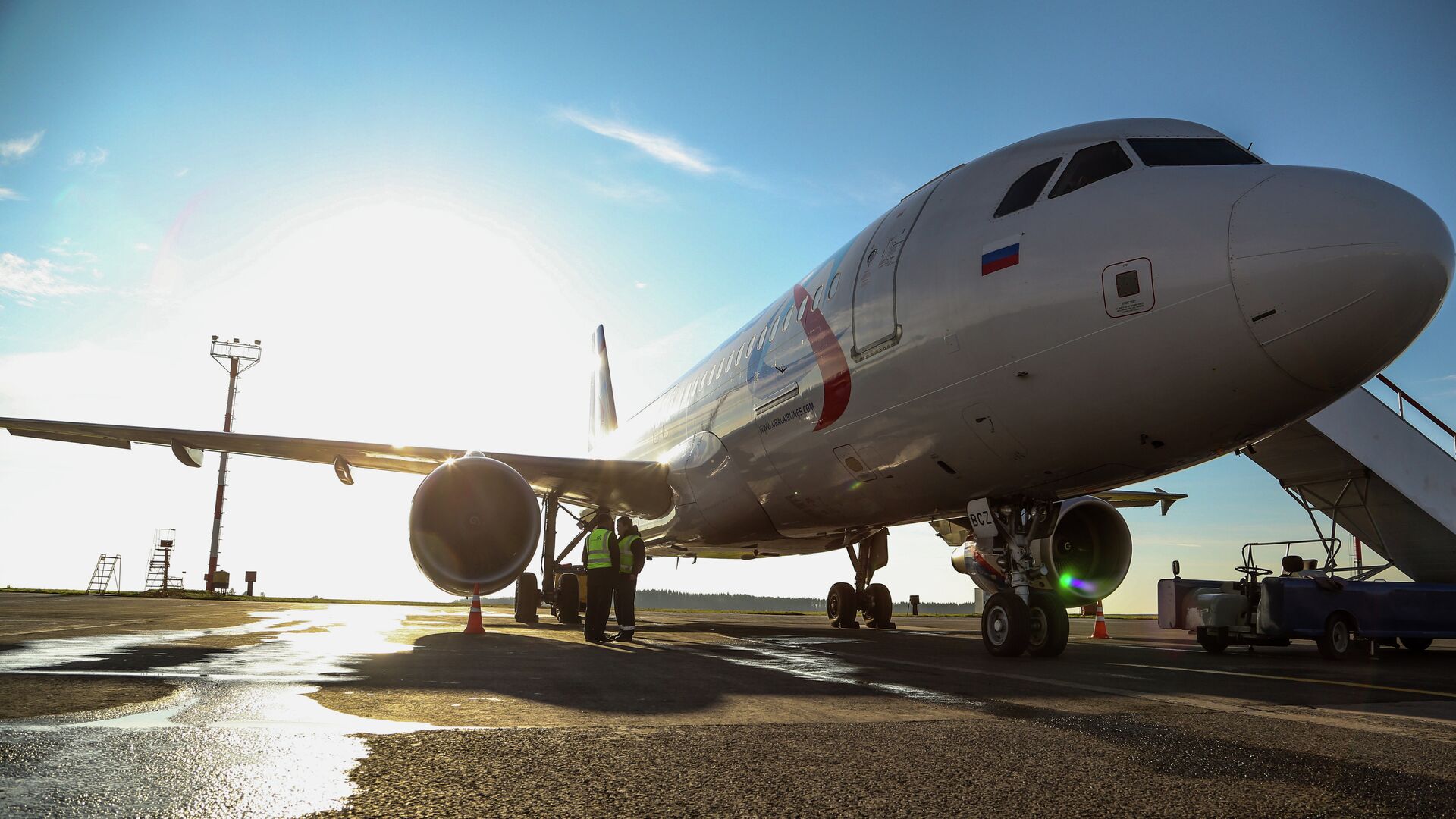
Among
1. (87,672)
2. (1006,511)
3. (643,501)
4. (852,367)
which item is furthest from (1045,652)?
(643,501)

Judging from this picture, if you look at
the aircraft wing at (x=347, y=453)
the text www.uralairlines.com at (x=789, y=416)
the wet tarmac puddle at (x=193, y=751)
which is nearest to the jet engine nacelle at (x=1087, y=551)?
the text www.uralairlines.com at (x=789, y=416)

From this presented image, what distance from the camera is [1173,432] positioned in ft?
19.7

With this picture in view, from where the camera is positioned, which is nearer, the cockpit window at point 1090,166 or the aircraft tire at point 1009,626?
the cockpit window at point 1090,166

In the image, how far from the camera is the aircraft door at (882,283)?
24.6ft

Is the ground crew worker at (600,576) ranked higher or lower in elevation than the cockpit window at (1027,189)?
lower

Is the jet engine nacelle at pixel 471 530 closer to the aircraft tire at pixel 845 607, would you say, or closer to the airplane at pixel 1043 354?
the airplane at pixel 1043 354

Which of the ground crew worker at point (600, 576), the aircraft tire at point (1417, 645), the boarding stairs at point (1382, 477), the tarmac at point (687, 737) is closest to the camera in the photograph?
the tarmac at point (687, 737)

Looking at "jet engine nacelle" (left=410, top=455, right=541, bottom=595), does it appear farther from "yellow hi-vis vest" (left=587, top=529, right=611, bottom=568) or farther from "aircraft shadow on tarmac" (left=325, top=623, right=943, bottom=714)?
"aircraft shadow on tarmac" (left=325, top=623, right=943, bottom=714)

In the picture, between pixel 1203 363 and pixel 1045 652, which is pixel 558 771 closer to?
pixel 1203 363

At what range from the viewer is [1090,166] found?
6.43 metres

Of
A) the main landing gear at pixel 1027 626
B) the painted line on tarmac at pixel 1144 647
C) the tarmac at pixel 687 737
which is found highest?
the main landing gear at pixel 1027 626

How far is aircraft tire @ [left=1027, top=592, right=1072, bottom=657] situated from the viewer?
7129 mm

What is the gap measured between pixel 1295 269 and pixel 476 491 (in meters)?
7.48

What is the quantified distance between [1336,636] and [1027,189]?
6313mm
